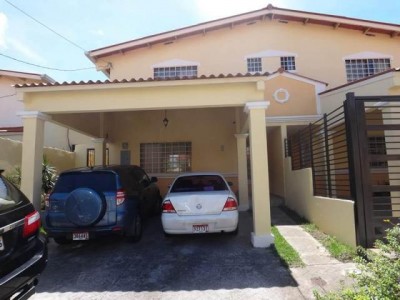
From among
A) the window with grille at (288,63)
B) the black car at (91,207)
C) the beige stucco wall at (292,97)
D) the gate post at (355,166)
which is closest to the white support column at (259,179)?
the gate post at (355,166)

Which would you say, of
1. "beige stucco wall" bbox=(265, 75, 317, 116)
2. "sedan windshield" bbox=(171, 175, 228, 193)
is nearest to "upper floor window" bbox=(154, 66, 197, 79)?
"beige stucco wall" bbox=(265, 75, 317, 116)

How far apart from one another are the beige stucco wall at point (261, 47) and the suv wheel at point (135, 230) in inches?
319

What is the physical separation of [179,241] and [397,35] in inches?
517

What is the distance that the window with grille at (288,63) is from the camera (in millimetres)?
13602

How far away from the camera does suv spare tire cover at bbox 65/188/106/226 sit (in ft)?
19.6

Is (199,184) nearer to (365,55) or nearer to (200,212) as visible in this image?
(200,212)

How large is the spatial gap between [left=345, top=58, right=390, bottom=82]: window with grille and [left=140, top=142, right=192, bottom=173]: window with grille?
754cm

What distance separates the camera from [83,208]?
19.7 feet

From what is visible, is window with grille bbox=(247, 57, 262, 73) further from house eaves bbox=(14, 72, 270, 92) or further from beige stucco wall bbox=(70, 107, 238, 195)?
house eaves bbox=(14, 72, 270, 92)

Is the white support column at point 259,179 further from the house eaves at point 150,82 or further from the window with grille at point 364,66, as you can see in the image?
the window with grille at point 364,66

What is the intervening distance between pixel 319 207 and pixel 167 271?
415 centimetres

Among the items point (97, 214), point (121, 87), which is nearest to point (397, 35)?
point (121, 87)

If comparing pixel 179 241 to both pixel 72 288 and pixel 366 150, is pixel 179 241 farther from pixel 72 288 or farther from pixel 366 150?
pixel 366 150

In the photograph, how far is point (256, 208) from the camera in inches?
260
